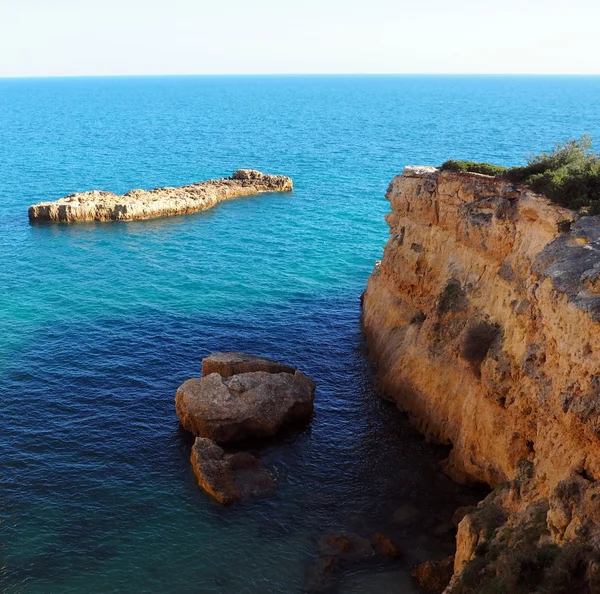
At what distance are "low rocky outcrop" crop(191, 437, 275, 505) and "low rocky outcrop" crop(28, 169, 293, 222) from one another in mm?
62212

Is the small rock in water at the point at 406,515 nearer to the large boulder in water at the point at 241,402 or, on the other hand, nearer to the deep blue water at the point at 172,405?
the deep blue water at the point at 172,405

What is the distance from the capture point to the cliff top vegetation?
122 feet

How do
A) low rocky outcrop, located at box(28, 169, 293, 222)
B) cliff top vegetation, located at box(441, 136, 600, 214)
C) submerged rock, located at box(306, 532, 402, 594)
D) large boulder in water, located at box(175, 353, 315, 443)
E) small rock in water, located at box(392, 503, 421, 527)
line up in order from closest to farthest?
submerged rock, located at box(306, 532, 402, 594), small rock in water, located at box(392, 503, 421, 527), cliff top vegetation, located at box(441, 136, 600, 214), large boulder in water, located at box(175, 353, 315, 443), low rocky outcrop, located at box(28, 169, 293, 222)

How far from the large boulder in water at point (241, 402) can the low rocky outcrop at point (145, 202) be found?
55.8 m

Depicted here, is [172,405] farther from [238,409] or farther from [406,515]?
[406,515]

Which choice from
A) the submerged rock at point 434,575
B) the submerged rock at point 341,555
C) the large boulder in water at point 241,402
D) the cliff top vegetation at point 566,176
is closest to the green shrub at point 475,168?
the cliff top vegetation at point 566,176

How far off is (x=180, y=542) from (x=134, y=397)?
50.5ft

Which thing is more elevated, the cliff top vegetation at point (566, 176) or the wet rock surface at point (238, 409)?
the cliff top vegetation at point (566, 176)

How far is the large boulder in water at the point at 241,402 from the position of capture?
42.6m

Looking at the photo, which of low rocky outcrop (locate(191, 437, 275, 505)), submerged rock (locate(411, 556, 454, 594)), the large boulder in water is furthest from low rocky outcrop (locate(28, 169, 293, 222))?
submerged rock (locate(411, 556, 454, 594))

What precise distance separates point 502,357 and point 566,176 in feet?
37.5

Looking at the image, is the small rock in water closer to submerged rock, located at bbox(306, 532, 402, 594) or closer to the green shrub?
submerged rock, located at bbox(306, 532, 402, 594)

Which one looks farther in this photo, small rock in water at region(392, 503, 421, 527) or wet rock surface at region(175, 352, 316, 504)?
wet rock surface at region(175, 352, 316, 504)

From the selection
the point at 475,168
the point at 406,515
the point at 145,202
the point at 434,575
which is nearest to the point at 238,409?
the point at 406,515
